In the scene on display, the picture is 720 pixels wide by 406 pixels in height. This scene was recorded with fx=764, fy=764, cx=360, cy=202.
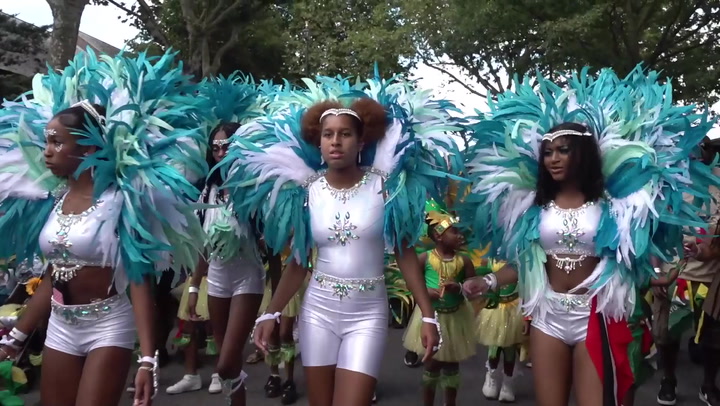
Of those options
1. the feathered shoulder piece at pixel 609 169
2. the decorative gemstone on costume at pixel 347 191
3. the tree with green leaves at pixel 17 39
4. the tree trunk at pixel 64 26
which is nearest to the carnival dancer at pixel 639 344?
the feathered shoulder piece at pixel 609 169

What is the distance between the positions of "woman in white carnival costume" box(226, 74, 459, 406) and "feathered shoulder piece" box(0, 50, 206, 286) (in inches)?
18.3

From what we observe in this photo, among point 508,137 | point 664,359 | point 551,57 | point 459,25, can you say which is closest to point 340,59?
point 459,25

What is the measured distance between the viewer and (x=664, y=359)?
633 centimetres

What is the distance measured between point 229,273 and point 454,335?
1.67m

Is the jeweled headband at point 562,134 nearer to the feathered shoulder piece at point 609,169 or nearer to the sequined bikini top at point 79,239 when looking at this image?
the feathered shoulder piece at point 609,169

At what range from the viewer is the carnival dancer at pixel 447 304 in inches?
213

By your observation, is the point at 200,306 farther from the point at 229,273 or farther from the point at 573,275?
the point at 573,275

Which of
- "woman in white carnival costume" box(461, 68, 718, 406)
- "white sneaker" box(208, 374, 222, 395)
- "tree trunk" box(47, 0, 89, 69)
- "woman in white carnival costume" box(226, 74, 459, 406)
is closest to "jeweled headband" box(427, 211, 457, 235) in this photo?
"woman in white carnival costume" box(461, 68, 718, 406)

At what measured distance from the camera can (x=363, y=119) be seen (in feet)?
12.6

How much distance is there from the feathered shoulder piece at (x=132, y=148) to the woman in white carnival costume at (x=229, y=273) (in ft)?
3.25

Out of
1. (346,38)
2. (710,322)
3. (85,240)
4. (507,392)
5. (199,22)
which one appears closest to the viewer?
(85,240)

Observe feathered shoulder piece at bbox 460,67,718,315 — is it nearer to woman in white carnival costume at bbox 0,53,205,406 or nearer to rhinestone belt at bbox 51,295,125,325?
woman in white carnival costume at bbox 0,53,205,406

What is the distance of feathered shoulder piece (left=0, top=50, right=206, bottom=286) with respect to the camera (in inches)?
133

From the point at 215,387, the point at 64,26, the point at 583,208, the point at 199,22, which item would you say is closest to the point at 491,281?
the point at 583,208
